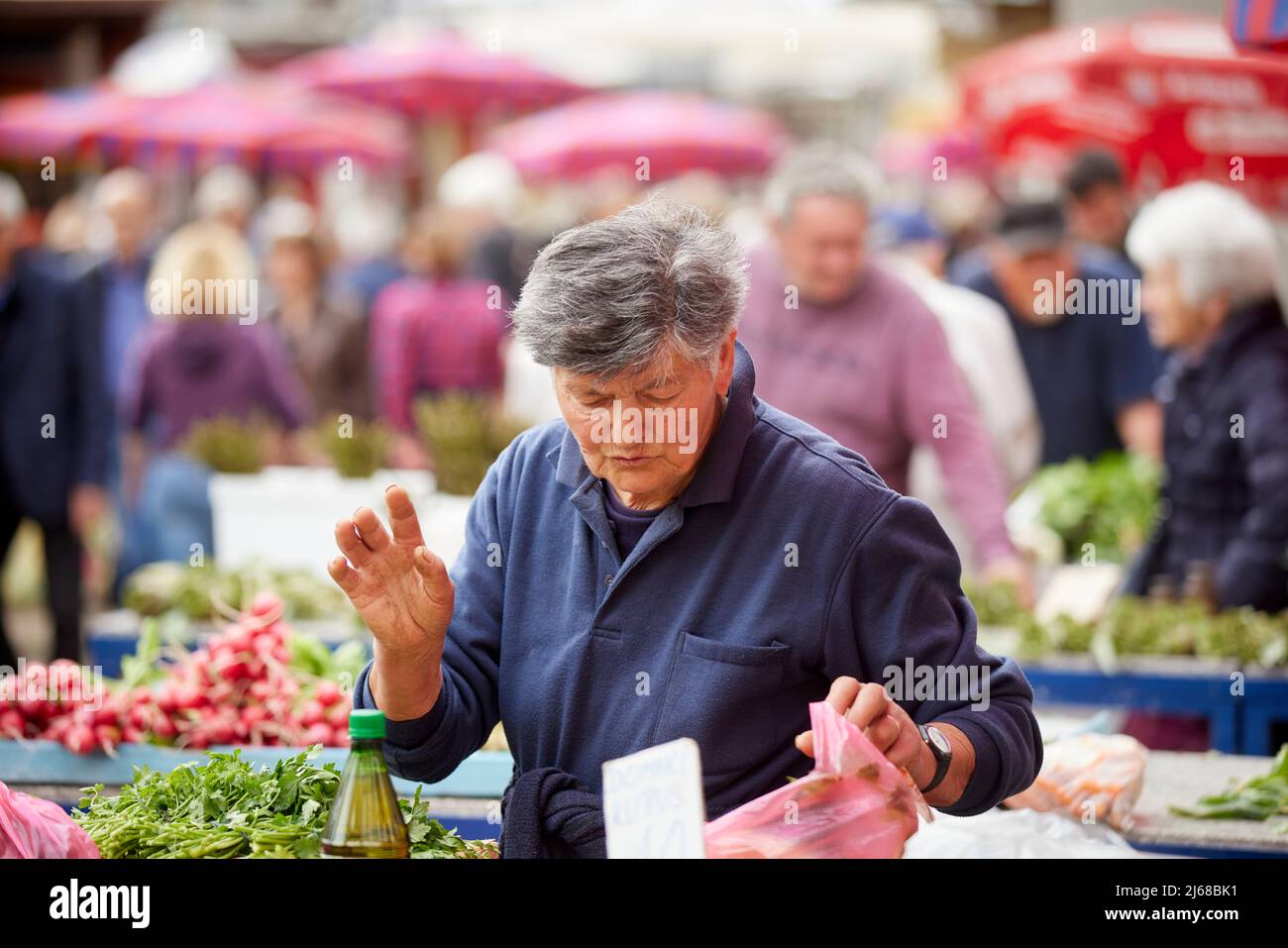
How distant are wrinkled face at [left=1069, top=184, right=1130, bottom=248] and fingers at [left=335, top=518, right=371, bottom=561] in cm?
732

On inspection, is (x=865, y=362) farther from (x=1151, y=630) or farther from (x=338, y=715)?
(x=338, y=715)

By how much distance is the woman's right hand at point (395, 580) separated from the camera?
2377mm

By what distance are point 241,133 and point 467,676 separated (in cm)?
960

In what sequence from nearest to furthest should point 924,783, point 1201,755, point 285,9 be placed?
point 924,783 → point 1201,755 → point 285,9

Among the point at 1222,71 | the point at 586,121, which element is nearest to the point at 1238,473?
the point at 1222,71

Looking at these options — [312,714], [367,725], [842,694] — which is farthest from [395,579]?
[312,714]

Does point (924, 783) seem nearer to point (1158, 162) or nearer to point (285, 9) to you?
point (1158, 162)

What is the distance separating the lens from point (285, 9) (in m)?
25.0

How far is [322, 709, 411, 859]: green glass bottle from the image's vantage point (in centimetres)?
232

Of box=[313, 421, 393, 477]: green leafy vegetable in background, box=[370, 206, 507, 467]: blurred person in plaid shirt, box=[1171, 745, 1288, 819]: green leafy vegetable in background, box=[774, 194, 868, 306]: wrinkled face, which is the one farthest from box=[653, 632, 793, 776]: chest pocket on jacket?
box=[370, 206, 507, 467]: blurred person in plaid shirt

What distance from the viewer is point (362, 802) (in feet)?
7.64

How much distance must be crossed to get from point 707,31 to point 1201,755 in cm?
1533
